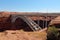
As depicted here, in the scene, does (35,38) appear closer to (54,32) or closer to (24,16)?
(54,32)

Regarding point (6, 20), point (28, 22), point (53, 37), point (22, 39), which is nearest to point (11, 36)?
point (22, 39)

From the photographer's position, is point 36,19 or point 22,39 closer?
point 22,39

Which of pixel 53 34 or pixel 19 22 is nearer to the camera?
A: pixel 53 34

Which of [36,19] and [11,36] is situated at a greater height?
[11,36]

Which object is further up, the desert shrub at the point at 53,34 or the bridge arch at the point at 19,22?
the desert shrub at the point at 53,34

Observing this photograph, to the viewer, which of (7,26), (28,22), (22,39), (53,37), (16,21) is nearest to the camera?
(53,37)

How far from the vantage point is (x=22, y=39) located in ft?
69.8

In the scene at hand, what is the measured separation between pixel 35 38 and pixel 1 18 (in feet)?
198

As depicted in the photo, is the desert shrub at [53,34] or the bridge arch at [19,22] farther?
the bridge arch at [19,22]

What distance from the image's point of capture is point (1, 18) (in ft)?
265

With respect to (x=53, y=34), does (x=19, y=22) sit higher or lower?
lower

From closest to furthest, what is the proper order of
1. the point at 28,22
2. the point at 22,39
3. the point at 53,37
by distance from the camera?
the point at 53,37 < the point at 22,39 < the point at 28,22

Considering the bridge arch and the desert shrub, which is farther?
the bridge arch

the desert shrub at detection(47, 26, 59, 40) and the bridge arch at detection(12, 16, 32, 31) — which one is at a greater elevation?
the desert shrub at detection(47, 26, 59, 40)
